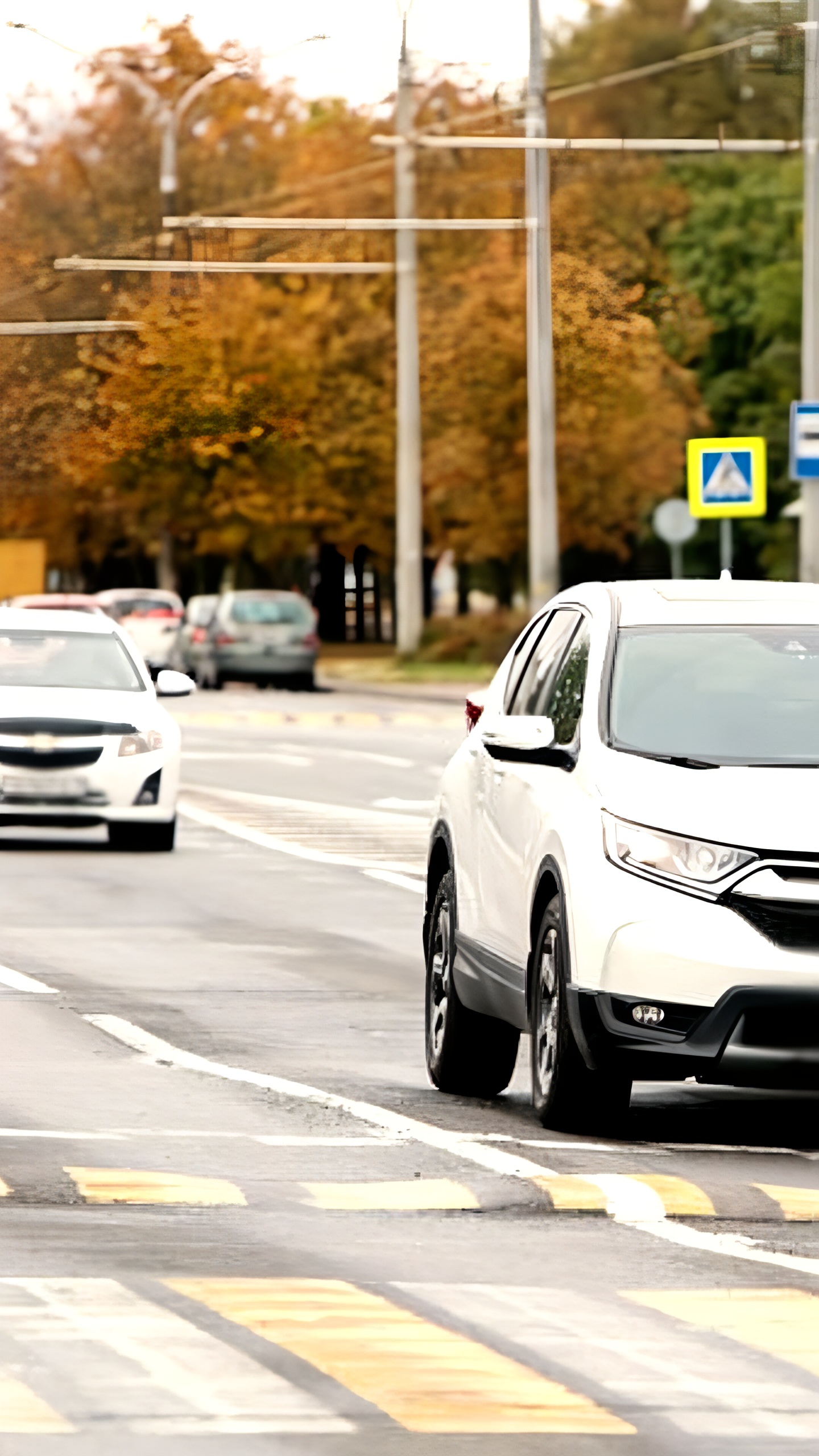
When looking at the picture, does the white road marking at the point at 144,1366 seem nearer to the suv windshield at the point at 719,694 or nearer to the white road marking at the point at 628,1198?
the white road marking at the point at 628,1198

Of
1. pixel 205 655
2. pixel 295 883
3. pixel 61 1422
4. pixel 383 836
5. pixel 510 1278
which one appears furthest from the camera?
pixel 205 655

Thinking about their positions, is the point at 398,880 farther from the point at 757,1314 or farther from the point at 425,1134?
the point at 757,1314

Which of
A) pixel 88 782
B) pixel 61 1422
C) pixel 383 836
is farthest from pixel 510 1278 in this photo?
pixel 383 836

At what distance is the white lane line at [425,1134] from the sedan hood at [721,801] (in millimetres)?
968

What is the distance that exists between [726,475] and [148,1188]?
1037 inches

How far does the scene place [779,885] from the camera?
997 centimetres

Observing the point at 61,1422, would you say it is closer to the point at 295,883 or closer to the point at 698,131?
the point at 295,883

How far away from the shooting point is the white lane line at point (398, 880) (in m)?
20.2

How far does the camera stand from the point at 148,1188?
31.1 ft

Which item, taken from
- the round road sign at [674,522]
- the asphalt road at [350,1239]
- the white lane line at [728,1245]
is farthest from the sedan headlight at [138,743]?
the round road sign at [674,522]

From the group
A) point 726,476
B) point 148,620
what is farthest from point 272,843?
point 148,620

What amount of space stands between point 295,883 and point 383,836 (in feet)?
13.6

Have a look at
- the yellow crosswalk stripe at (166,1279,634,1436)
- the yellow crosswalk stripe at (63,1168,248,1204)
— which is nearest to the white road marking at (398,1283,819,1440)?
the yellow crosswalk stripe at (166,1279,634,1436)

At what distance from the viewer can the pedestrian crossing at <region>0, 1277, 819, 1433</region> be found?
263 inches
